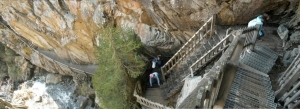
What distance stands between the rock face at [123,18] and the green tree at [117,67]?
1.58 metres

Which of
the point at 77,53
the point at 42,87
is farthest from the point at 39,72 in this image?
the point at 77,53

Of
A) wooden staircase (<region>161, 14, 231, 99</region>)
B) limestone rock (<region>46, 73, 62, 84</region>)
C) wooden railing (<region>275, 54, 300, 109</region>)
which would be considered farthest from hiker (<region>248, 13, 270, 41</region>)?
limestone rock (<region>46, 73, 62, 84</region>)

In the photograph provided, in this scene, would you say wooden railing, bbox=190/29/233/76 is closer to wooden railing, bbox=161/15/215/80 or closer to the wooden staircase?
the wooden staircase

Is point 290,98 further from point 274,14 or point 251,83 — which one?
point 274,14

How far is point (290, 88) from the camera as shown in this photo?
8703 millimetres

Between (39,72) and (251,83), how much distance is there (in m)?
20.6

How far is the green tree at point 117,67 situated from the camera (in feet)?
43.0

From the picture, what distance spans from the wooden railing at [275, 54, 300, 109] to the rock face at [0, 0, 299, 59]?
14.5 ft

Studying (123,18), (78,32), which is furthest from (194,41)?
(78,32)

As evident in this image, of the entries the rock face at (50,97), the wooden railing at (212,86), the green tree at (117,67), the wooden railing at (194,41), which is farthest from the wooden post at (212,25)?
the rock face at (50,97)

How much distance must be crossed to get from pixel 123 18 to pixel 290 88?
→ 394 inches

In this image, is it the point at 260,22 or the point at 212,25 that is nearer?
the point at 260,22

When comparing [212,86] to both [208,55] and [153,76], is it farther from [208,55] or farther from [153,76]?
[153,76]

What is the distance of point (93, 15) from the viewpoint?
16516mm
